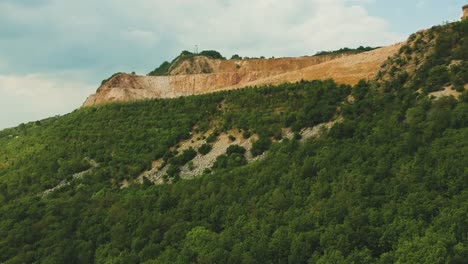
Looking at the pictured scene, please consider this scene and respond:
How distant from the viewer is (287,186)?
118 ft

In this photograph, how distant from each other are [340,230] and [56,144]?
49.1 meters

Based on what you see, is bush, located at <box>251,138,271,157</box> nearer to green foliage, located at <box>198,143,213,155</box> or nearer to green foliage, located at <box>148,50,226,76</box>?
green foliage, located at <box>198,143,213,155</box>

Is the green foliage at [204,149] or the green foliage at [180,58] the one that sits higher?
the green foliage at [180,58]

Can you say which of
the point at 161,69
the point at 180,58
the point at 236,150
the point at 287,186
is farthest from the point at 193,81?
the point at 287,186

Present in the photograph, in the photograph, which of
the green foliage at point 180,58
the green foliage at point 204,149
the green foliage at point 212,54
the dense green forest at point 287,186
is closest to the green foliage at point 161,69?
the green foliage at point 180,58

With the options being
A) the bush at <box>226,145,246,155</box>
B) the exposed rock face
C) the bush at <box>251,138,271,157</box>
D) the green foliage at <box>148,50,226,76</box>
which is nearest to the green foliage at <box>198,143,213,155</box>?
the bush at <box>226,145,246,155</box>

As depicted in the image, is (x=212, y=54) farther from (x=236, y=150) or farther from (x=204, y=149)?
(x=236, y=150)

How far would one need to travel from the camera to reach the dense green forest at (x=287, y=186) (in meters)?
27.4

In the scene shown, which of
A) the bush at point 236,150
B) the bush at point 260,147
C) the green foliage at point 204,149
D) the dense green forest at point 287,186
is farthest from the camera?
the green foliage at point 204,149

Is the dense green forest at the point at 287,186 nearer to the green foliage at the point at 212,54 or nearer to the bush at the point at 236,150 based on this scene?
the bush at the point at 236,150

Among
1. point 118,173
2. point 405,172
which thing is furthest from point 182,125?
point 405,172

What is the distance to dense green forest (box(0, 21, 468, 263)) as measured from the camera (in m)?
27.4

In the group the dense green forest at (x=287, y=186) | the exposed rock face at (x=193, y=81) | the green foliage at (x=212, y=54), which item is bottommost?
the dense green forest at (x=287, y=186)

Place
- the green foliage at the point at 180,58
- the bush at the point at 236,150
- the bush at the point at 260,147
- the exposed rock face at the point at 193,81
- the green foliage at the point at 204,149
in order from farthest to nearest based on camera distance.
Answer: the green foliage at the point at 180,58 → the exposed rock face at the point at 193,81 → the green foliage at the point at 204,149 → the bush at the point at 236,150 → the bush at the point at 260,147
